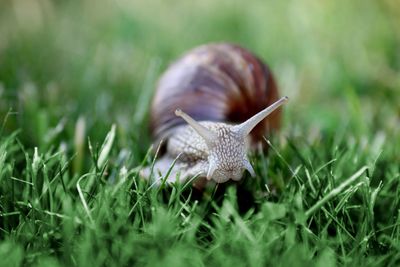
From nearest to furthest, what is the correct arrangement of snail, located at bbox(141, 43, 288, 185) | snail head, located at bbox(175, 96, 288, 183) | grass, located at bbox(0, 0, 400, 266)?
grass, located at bbox(0, 0, 400, 266), snail head, located at bbox(175, 96, 288, 183), snail, located at bbox(141, 43, 288, 185)

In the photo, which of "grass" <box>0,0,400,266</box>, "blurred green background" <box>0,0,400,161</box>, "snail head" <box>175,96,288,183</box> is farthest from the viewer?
"blurred green background" <box>0,0,400,161</box>

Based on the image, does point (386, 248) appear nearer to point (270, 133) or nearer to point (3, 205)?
point (270, 133)

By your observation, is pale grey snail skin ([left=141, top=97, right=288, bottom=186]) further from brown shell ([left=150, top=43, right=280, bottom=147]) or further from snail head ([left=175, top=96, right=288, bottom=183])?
brown shell ([left=150, top=43, right=280, bottom=147])

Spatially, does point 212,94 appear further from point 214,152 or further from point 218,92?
point 214,152

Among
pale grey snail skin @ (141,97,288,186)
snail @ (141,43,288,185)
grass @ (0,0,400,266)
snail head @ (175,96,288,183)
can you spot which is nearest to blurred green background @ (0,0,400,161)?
grass @ (0,0,400,266)

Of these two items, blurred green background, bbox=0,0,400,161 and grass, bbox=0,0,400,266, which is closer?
grass, bbox=0,0,400,266

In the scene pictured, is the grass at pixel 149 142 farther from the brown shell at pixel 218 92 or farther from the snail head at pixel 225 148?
the brown shell at pixel 218 92

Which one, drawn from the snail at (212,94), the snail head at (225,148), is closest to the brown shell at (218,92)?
the snail at (212,94)
